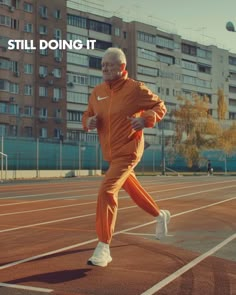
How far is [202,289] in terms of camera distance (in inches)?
186

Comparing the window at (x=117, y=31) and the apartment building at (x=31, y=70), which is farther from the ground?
the window at (x=117, y=31)

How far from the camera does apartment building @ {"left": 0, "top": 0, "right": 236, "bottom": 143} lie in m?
64.8

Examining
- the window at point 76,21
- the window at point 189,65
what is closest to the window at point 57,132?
the window at point 76,21

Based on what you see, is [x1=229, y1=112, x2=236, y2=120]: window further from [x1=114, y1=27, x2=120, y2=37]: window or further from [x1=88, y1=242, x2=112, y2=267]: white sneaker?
[x1=88, y1=242, x2=112, y2=267]: white sneaker

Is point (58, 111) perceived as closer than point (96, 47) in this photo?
Yes

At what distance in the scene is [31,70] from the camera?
221 ft

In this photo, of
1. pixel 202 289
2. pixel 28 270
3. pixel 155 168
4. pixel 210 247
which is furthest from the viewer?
pixel 155 168

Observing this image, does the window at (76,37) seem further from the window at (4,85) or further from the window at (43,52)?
the window at (4,85)

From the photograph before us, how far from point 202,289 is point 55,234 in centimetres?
379

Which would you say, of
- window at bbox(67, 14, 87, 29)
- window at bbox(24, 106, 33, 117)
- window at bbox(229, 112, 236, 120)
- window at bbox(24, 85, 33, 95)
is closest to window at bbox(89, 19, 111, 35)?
window at bbox(67, 14, 87, 29)

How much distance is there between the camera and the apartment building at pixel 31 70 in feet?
208

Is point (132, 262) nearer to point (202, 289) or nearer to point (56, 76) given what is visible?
point (202, 289)

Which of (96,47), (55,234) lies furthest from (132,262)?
(96,47)

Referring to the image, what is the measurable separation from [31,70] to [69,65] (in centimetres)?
736
